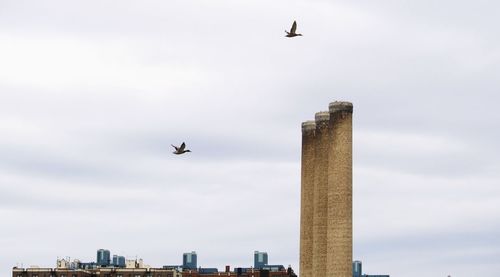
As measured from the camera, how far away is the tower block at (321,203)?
4582 inches

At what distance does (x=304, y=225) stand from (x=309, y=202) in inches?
108

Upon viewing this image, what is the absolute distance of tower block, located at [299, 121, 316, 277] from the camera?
124m

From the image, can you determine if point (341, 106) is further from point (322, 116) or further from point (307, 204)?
point (307, 204)

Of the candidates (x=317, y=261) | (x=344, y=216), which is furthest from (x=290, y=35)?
(x=317, y=261)

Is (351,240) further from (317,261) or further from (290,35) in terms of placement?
(290,35)

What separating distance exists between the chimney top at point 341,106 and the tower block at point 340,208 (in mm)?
2586

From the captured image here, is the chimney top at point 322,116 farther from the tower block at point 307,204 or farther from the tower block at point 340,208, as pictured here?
the tower block at point 340,208

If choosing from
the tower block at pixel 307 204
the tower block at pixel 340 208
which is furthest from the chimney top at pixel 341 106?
the tower block at pixel 307 204

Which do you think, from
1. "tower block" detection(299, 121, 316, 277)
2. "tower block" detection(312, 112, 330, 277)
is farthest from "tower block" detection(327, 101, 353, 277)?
"tower block" detection(299, 121, 316, 277)

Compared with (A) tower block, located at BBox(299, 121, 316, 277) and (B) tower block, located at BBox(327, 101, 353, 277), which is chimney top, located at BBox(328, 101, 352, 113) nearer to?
(B) tower block, located at BBox(327, 101, 353, 277)

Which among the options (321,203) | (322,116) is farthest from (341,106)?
(321,203)

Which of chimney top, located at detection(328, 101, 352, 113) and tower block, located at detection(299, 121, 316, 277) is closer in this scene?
chimney top, located at detection(328, 101, 352, 113)

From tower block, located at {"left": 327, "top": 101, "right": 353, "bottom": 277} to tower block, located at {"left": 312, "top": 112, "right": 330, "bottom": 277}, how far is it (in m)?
2.46

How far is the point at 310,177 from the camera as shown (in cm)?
12375
